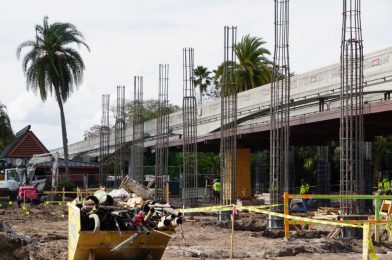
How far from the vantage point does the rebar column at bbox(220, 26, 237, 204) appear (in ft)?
94.9

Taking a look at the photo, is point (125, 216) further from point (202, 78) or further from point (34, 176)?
point (202, 78)

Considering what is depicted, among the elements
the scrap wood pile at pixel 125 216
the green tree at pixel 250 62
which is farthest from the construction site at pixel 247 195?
the green tree at pixel 250 62

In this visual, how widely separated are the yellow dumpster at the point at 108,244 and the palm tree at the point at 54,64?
138ft

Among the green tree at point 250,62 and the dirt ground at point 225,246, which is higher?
the green tree at point 250,62

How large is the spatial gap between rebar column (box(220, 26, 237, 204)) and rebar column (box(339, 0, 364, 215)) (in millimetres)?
7793

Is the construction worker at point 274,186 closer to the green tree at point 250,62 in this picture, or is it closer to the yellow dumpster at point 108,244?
the yellow dumpster at point 108,244

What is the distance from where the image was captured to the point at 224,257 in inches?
657

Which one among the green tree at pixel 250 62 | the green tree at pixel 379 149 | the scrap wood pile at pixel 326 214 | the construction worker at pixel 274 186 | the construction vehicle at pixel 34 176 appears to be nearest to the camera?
the scrap wood pile at pixel 326 214

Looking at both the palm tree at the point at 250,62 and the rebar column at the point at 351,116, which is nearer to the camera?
the rebar column at the point at 351,116

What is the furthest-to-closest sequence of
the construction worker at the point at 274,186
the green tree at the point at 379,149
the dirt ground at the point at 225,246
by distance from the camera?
the green tree at the point at 379,149 < the construction worker at the point at 274,186 < the dirt ground at the point at 225,246

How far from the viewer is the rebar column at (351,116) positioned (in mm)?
20703

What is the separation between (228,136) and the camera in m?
31.1

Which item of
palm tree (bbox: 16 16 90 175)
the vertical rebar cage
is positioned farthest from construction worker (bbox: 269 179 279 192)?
palm tree (bbox: 16 16 90 175)

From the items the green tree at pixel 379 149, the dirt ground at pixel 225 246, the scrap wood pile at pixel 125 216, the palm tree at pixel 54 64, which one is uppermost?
the palm tree at pixel 54 64
